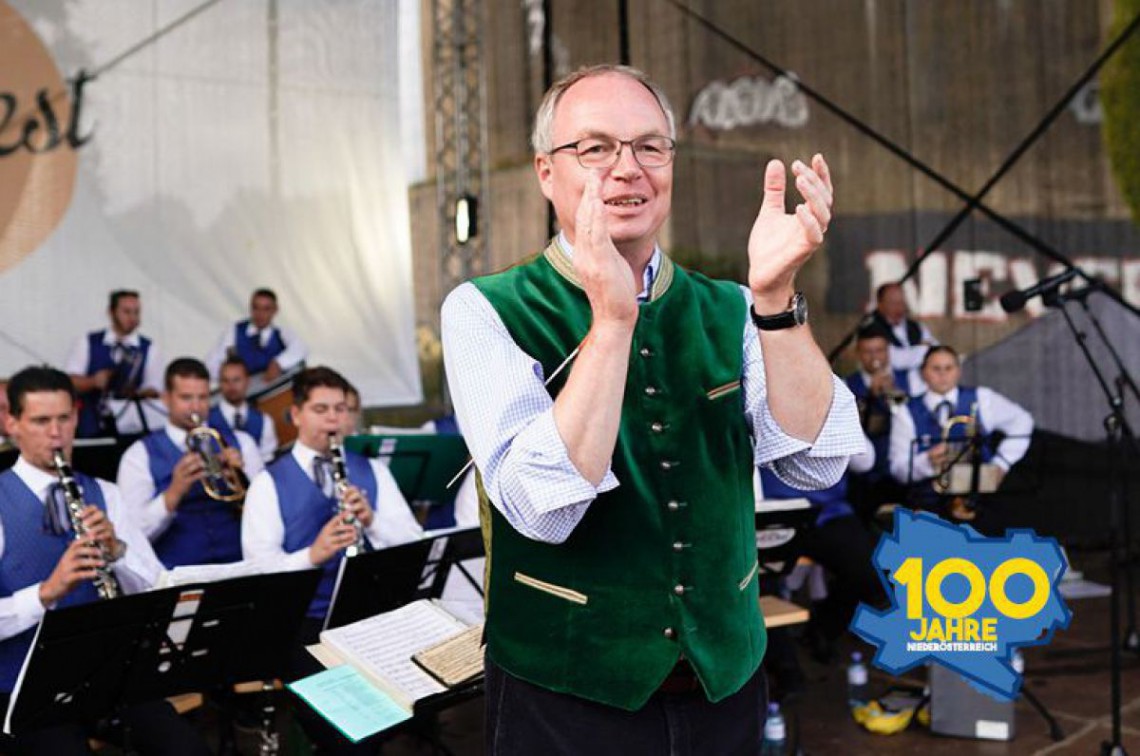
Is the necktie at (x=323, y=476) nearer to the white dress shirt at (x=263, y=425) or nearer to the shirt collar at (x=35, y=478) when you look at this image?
the shirt collar at (x=35, y=478)

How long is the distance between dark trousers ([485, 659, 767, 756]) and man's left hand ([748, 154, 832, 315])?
1.55 ft

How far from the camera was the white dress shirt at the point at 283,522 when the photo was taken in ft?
13.5

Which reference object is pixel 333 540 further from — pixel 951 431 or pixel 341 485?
pixel 951 431

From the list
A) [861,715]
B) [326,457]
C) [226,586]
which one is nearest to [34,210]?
[326,457]

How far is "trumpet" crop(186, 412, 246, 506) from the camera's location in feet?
16.7

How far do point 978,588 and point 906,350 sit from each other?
5.89 metres

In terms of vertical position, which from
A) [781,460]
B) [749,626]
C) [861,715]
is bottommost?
[861,715]

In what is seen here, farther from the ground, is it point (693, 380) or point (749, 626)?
point (693, 380)

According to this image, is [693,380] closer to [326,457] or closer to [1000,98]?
[326,457]

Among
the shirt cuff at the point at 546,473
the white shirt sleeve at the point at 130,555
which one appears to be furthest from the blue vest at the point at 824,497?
the shirt cuff at the point at 546,473

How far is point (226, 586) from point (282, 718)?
73.7 inches

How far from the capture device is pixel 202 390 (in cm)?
536

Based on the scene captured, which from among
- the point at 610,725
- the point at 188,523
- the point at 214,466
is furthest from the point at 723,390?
the point at 188,523

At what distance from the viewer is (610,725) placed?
4.52 feet
